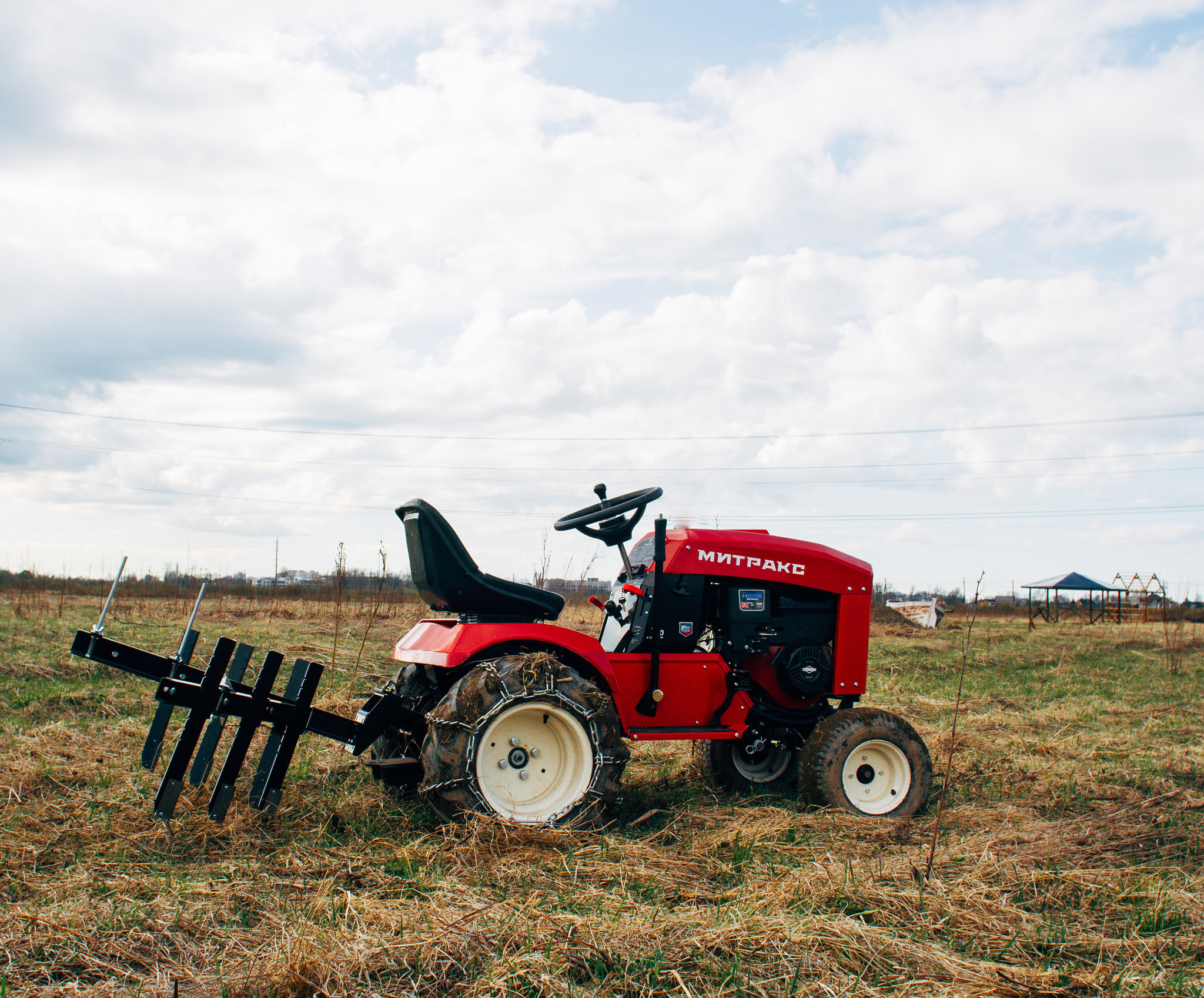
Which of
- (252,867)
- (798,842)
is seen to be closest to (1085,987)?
(798,842)

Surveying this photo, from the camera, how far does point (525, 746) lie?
436cm

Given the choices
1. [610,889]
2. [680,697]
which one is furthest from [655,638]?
[610,889]

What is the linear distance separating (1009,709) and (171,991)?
845cm

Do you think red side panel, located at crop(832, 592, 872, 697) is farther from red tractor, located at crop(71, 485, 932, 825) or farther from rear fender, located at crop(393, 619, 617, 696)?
rear fender, located at crop(393, 619, 617, 696)

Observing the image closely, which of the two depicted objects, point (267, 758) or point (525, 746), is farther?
point (525, 746)

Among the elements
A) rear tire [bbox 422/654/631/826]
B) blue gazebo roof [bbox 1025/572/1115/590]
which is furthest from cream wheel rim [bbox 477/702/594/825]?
blue gazebo roof [bbox 1025/572/1115/590]

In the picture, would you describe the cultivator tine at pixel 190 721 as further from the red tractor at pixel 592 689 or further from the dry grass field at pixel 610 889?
the dry grass field at pixel 610 889

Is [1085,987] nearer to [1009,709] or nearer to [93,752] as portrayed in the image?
[93,752]

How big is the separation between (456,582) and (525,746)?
857 mm

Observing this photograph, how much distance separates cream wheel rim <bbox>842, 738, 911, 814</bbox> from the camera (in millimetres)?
4938

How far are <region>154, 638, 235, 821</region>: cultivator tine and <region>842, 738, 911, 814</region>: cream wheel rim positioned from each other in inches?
124

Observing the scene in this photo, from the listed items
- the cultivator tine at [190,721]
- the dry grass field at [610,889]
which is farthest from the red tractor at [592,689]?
the dry grass field at [610,889]

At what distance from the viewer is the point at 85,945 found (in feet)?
9.40

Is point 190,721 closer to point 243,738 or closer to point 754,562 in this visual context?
point 243,738
